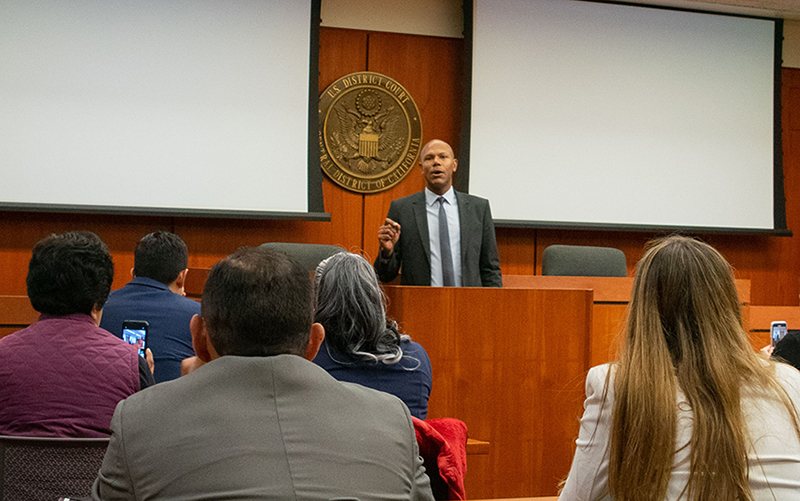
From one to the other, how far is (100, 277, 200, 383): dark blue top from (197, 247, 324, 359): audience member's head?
61.2 inches

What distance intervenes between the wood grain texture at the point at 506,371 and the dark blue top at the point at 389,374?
1.18m

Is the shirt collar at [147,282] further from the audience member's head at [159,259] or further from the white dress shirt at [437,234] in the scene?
the white dress shirt at [437,234]

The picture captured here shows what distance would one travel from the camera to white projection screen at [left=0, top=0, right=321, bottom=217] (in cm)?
524

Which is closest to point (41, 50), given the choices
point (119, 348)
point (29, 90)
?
point (29, 90)

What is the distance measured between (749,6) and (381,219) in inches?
139

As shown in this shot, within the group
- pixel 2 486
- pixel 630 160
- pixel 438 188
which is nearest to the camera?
pixel 2 486

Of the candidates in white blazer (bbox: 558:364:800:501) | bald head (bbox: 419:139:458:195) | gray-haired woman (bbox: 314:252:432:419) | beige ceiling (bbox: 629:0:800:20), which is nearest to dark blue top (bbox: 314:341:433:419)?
gray-haired woman (bbox: 314:252:432:419)

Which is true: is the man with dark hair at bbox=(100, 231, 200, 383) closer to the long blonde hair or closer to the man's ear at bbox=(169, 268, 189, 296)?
the man's ear at bbox=(169, 268, 189, 296)

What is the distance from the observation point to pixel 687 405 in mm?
1321

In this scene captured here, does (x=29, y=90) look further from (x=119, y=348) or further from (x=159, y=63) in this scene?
(x=119, y=348)

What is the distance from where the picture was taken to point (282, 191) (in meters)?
5.62

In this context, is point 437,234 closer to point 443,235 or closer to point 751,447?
point 443,235

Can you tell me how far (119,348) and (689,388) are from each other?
136 cm

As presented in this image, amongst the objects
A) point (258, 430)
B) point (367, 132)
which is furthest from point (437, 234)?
point (258, 430)
